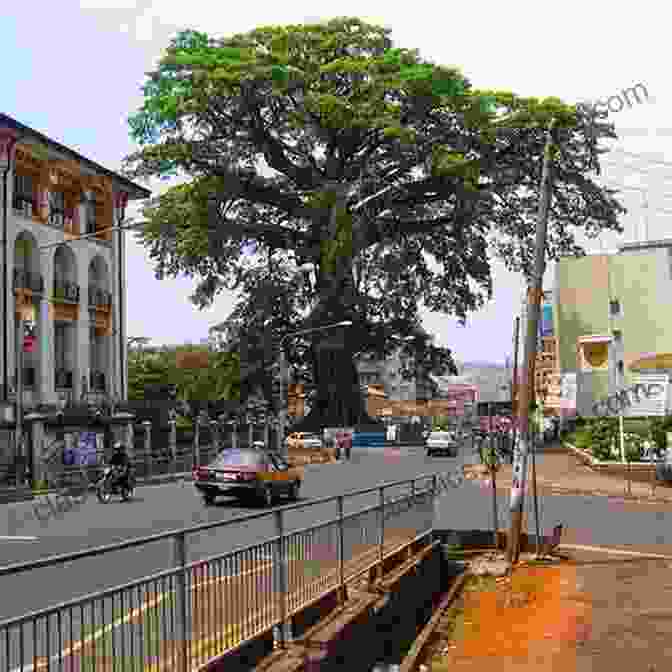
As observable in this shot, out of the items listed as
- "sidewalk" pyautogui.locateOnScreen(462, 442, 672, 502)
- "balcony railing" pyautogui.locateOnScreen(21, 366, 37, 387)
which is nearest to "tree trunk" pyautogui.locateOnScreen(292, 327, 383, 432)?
"sidewalk" pyautogui.locateOnScreen(462, 442, 672, 502)

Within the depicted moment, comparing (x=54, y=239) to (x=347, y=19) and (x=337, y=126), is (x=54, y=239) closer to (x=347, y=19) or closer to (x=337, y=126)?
(x=337, y=126)

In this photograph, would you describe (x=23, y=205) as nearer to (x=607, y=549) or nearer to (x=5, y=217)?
(x=5, y=217)

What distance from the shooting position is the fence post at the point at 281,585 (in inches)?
354

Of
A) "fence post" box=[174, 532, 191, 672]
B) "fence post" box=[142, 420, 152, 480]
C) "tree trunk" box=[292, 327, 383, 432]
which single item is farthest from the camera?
"tree trunk" box=[292, 327, 383, 432]

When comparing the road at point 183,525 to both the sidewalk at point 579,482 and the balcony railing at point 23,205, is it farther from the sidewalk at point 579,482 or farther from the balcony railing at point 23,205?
the balcony railing at point 23,205

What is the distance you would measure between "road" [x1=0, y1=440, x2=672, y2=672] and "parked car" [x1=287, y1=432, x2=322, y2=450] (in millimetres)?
13149

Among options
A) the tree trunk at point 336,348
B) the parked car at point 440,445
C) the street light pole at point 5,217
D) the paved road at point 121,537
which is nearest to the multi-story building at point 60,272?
the street light pole at point 5,217

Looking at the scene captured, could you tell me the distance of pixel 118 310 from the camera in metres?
52.4

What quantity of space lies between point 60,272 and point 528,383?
31.2 meters

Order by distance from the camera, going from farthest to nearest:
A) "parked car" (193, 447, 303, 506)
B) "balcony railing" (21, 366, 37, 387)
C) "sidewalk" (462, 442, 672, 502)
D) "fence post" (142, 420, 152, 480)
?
"balcony railing" (21, 366, 37, 387)
"fence post" (142, 420, 152, 480)
"sidewalk" (462, 442, 672, 502)
"parked car" (193, 447, 303, 506)

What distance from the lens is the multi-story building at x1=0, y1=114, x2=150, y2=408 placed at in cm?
4219

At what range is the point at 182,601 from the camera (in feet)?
23.1

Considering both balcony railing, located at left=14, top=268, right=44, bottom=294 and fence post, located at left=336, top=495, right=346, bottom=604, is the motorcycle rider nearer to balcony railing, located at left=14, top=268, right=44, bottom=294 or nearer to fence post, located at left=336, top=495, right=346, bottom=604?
balcony railing, located at left=14, top=268, right=44, bottom=294

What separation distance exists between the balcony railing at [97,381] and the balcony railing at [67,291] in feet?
13.1
